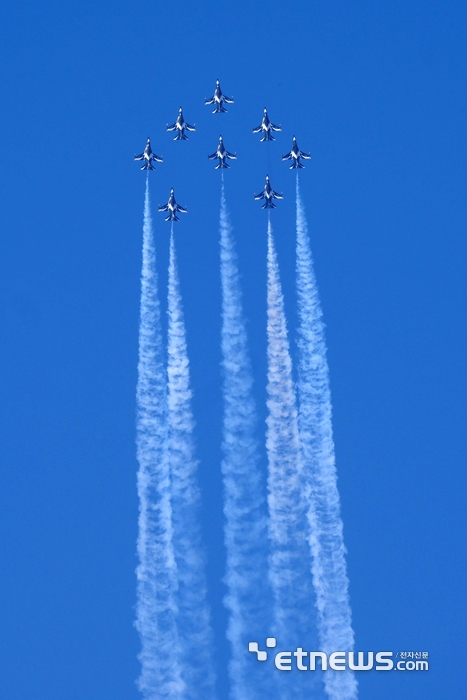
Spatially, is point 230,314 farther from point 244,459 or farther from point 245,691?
point 245,691

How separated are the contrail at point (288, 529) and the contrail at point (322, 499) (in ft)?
0.97

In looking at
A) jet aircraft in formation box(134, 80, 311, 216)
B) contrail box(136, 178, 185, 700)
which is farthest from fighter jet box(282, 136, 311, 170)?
contrail box(136, 178, 185, 700)

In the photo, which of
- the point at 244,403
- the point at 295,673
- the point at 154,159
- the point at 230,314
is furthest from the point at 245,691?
the point at 154,159

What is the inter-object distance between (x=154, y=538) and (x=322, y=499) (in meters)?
5.33

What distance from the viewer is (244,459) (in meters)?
41.6

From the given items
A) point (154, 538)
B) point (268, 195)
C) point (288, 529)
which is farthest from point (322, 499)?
point (268, 195)

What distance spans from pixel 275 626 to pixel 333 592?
2042mm

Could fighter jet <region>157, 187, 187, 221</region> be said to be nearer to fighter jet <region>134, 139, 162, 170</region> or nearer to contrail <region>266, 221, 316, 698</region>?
fighter jet <region>134, 139, 162, 170</region>

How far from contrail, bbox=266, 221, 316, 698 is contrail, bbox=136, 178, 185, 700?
3.26m

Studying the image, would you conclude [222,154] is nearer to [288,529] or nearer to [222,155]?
[222,155]

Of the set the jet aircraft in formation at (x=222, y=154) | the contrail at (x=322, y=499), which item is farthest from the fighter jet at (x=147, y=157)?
the contrail at (x=322, y=499)

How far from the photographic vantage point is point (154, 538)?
135ft

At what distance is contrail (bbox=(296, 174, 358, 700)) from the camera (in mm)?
40344

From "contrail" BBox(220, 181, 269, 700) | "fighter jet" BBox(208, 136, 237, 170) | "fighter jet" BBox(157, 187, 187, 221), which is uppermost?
"fighter jet" BBox(208, 136, 237, 170)
